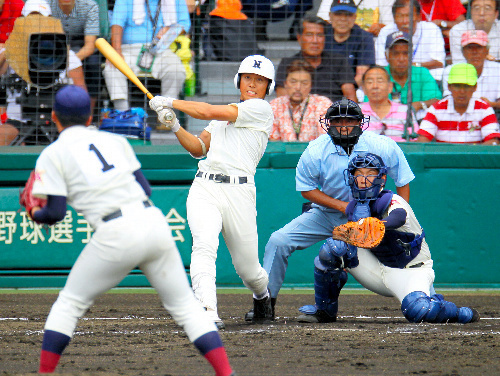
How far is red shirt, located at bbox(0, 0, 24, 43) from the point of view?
27.4 ft

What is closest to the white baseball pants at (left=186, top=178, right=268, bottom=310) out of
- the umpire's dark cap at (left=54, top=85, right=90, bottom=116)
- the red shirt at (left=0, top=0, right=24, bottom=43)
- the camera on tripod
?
the umpire's dark cap at (left=54, top=85, right=90, bottom=116)

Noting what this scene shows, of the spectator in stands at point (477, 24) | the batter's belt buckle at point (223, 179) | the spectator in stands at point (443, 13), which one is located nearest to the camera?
the batter's belt buckle at point (223, 179)

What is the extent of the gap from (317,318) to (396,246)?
85 centimetres

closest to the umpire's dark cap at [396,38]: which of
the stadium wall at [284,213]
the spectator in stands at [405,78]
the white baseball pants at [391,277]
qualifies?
the spectator in stands at [405,78]

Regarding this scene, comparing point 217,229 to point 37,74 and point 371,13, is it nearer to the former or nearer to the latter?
point 37,74

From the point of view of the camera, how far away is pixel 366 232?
5.03 m

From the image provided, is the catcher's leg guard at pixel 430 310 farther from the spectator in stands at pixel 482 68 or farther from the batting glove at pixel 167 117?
the spectator in stands at pixel 482 68

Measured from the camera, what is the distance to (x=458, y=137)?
26.6 ft

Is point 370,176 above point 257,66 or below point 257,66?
below

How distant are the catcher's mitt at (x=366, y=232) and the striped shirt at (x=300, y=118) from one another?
3.07 m

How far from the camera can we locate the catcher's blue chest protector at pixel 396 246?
17.8 ft

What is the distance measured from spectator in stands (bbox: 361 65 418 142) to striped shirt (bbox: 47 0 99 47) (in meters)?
3.04

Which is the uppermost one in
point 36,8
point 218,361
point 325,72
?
point 36,8

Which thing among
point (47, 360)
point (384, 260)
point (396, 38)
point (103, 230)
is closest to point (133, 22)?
point (396, 38)
